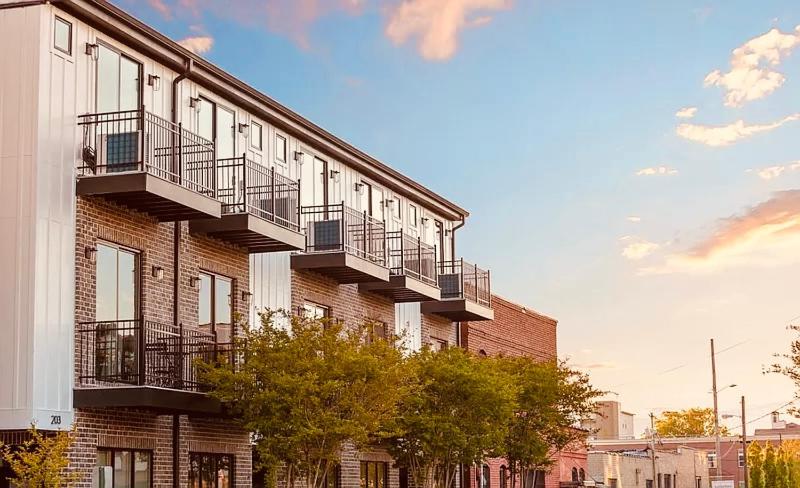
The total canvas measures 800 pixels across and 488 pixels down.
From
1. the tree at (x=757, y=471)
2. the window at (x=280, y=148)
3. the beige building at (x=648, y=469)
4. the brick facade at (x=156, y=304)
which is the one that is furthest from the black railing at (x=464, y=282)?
the beige building at (x=648, y=469)

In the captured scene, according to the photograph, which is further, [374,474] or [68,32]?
[374,474]

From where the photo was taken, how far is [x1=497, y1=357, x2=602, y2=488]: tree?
40219 mm

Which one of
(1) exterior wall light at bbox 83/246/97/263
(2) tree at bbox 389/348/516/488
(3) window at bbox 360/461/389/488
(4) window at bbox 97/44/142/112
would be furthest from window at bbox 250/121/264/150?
(3) window at bbox 360/461/389/488

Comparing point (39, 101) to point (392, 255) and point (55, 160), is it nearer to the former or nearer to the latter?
point (55, 160)

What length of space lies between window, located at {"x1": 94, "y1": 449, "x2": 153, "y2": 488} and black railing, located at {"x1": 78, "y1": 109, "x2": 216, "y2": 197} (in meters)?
5.35

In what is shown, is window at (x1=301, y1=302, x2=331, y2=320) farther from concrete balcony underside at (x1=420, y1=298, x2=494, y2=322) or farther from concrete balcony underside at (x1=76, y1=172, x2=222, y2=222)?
concrete balcony underside at (x1=420, y1=298, x2=494, y2=322)

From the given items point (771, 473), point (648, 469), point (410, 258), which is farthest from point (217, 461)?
point (648, 469)

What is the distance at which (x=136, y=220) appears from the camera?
25375 millimetres

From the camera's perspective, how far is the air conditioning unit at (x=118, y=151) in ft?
78.9

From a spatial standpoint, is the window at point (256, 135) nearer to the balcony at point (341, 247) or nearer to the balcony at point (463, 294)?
the balcony at point (341, 247)

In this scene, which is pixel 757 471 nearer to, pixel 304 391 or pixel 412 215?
pixel 412 215

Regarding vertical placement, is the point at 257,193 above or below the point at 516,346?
above

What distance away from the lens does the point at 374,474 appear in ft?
122

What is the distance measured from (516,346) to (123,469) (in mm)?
27400
